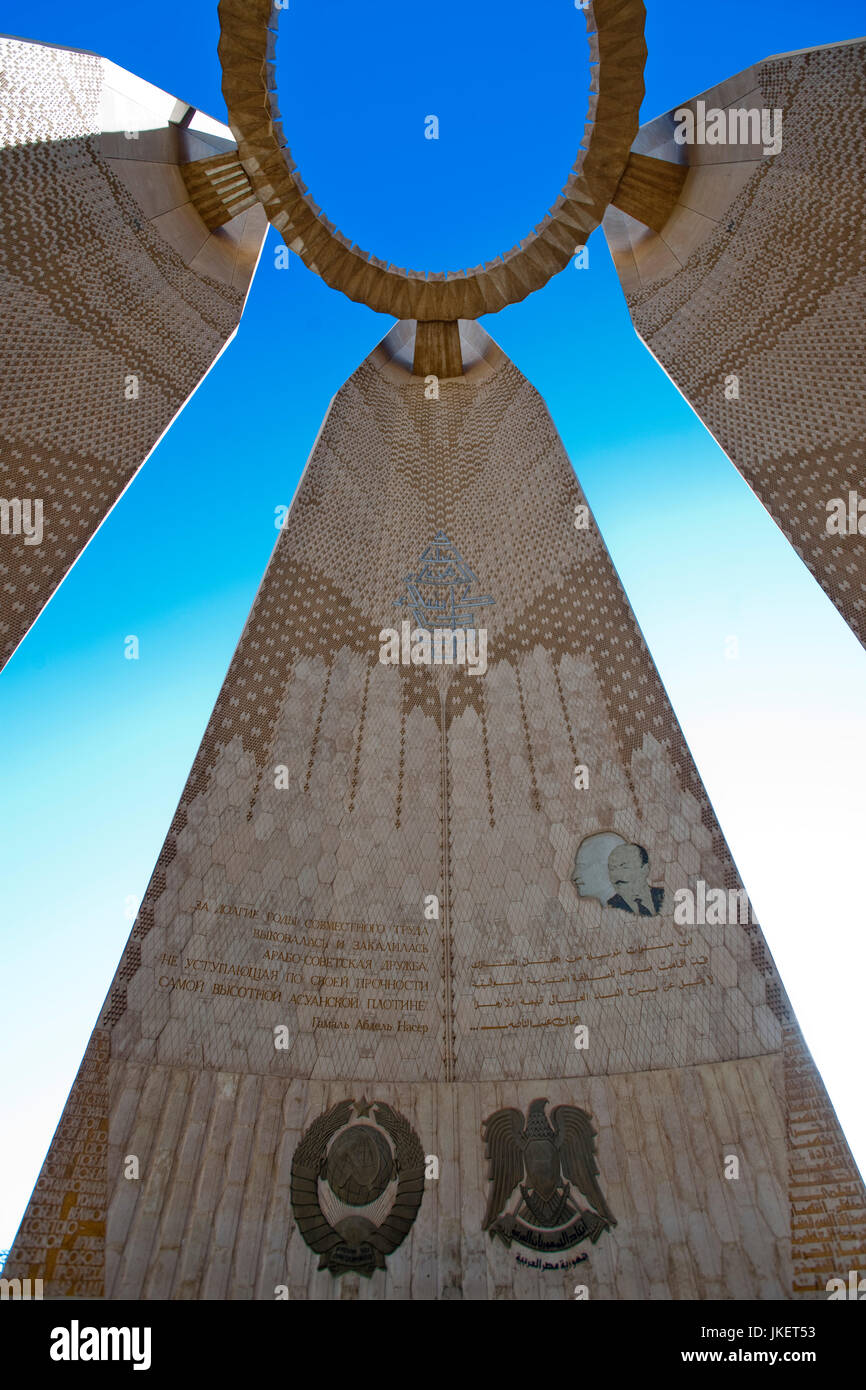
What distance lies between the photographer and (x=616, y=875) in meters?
9.23

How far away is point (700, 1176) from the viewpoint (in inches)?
311

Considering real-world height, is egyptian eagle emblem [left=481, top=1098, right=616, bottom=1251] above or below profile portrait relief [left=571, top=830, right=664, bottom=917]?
below

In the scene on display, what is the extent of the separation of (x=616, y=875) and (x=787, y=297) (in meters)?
5.59

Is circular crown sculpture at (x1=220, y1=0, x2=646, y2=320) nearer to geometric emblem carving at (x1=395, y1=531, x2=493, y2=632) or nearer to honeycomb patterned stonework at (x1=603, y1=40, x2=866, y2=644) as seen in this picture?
honeycomb patterned stonework at (x1=603, y1=40, x2=866, y2=644)

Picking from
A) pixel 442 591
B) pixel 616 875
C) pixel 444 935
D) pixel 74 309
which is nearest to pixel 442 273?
pixel 442 591

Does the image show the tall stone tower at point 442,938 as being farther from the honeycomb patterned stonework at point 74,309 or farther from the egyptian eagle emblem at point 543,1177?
the honeycomb patterned stonework at point 74,309

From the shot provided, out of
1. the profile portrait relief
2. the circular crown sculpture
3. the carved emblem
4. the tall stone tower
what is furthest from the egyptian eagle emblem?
the circular crown sculpture

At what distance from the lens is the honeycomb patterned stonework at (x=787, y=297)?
8.02 metres

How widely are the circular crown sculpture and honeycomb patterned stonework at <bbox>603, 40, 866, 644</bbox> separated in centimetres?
64

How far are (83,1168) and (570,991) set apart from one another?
447cm

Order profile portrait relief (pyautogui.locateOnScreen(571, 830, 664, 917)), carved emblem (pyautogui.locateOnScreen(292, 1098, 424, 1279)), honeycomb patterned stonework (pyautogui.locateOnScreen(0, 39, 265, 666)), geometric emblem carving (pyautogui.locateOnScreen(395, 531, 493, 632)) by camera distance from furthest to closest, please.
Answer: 1. geometric emblem carving (pyautogui.locateOnScreen(395, 531, 493, 632))
2. profile portrait relief (pyautogui.locateOnScreen(571, 830, 664, 917))
3. carved emblem (pyautogui.locateOnScreen(292, 1098, 424, 1279))
4. honeycomb patterned stonework (pyautogui.locateOnScreen(0, 39, 265, 666))

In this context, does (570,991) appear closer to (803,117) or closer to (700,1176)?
(700,1176)

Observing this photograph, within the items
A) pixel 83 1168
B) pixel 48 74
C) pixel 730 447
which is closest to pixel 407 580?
pixel 730 447

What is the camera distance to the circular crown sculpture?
8.36 meters
